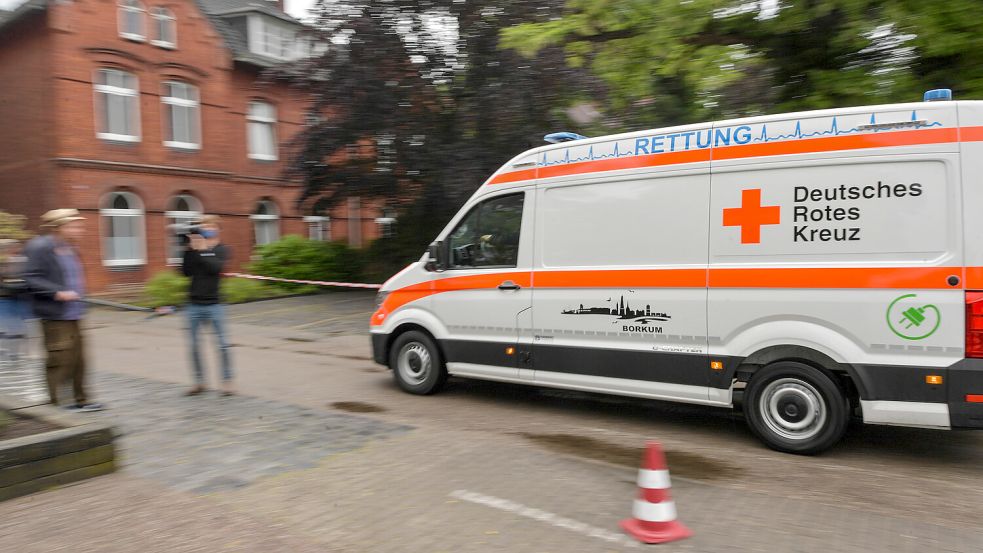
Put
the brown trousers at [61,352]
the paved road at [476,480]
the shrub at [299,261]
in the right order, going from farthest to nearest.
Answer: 1. the shrub at [299,261]
2. the brown trousers at [61,352]
3. the paved road at [476,480]

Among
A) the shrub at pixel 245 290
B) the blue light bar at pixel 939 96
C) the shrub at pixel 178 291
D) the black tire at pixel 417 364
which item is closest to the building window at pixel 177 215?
the shrub at pixel 178 291

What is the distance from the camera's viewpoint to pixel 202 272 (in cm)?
746

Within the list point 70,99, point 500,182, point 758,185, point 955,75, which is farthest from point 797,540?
point 70,99

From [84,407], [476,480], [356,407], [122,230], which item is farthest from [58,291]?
[122,230]

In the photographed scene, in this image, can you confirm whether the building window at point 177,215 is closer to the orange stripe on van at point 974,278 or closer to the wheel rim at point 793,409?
the wheel rim at point 793,409

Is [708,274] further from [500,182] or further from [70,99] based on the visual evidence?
[70,99]

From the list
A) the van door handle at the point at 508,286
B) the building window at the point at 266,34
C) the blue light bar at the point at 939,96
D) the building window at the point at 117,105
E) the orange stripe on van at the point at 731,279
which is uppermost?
the building window at the point at 266,34

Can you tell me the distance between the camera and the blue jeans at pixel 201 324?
7.48m

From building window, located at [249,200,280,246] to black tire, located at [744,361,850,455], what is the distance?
22.4m

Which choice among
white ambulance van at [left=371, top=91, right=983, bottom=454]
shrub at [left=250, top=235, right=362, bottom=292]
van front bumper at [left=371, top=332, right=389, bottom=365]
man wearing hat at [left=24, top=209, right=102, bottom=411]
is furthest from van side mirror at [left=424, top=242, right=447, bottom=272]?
shrub at [left=250, top=235, right=362, bottom=292]

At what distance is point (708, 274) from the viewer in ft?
18.4

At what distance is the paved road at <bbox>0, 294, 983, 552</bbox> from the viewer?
152 inches

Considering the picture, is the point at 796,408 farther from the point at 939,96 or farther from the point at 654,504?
the point at 939,96

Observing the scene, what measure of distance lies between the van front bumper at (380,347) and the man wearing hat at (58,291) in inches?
110
